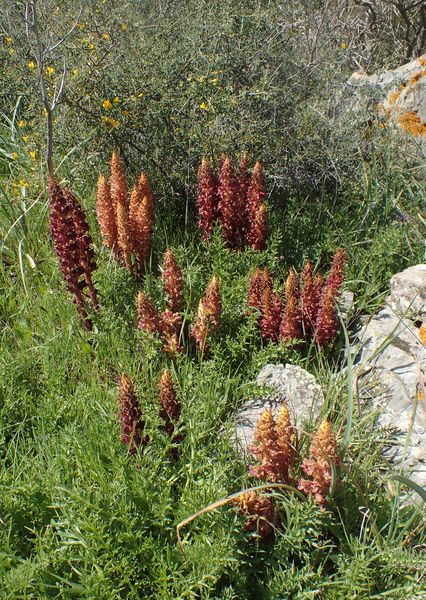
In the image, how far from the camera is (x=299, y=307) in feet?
10.9

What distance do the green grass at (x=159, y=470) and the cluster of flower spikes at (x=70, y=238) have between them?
0.77ft

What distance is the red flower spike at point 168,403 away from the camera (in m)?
2.47

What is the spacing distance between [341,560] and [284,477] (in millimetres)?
378

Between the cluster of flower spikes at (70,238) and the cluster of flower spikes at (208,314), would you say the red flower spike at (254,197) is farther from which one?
the cluster of flower spikes at (70,238)

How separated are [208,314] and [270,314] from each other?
35 centimetres

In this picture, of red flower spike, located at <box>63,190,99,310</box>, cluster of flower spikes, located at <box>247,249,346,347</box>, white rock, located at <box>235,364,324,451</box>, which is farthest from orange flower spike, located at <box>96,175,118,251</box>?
white rock, located at <box>235,364,324,451</box>

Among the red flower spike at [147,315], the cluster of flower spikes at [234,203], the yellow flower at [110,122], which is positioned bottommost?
the red flower spike at [147,315]

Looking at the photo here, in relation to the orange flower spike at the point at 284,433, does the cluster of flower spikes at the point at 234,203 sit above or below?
above

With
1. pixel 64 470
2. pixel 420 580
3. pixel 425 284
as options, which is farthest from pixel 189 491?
pixel 425 284

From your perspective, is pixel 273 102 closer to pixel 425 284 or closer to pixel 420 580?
pixel 425 284

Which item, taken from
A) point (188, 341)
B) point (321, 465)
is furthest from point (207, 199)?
point (321, 465)

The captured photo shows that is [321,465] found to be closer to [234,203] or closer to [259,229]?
[259,229]

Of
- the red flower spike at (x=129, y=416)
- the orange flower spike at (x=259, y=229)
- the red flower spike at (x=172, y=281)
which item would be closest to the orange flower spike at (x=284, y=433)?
the red flower spike at (x=129, y=416)

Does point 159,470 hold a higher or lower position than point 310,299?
lower
